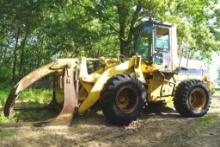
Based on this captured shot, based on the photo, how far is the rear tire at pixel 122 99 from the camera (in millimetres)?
10135

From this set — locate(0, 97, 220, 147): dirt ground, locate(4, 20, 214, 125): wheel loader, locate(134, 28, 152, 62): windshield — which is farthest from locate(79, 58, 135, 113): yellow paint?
locate(134, 28, 152, 62): windshield

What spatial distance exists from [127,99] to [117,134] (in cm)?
165

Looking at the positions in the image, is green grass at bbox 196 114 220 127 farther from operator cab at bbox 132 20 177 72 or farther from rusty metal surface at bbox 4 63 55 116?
rusty metal surface at bbox 4 63 55 116

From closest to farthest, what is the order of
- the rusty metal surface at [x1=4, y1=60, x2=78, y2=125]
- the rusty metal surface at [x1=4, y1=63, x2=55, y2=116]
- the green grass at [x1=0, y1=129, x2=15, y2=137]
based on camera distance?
the green grass at [x1=0, y1=129, x2=15, y2=137]
the rusty metal surface at [x1=4, y1=63, x2=55, y2=116]
the rusty metal surface at [x1=4, y1=60, x2=78, y2=125]

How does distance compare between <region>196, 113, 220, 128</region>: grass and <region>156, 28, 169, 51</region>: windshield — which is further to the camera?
<region>156, 28, 169, 51</region>: windshield

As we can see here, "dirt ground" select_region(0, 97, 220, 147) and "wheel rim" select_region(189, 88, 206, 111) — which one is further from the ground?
"wheel rim" select_region(189, 88, 206, 111)

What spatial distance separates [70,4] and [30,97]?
6.65 meters

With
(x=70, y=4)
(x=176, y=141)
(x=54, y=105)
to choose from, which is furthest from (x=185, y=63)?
(x=70, y=4)

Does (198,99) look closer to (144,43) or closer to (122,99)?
(144,43)

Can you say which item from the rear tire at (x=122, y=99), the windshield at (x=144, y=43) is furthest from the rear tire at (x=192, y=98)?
the rear tire at (x=122, y=99)

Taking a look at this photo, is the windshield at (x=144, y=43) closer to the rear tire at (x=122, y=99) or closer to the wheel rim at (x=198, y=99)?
the rear tire at (x=122, y=99)

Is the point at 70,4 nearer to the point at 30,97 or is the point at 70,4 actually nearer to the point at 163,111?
the point at 30,97

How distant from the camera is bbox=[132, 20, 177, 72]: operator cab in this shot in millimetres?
11875

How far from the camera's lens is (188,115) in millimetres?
11797
